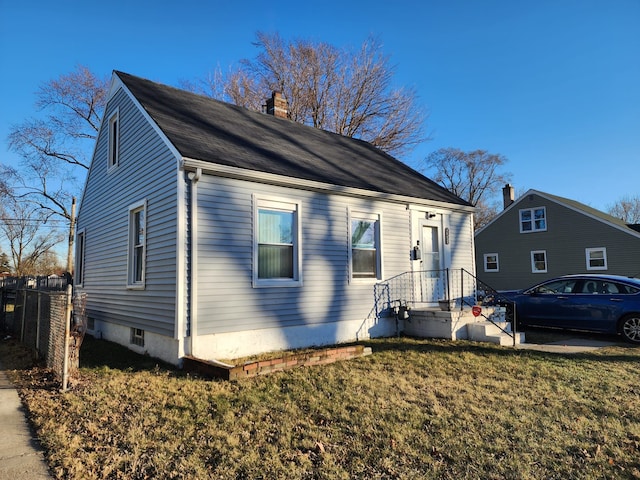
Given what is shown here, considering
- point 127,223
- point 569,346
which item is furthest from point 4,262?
point 569,346

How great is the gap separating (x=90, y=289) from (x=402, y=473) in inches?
414

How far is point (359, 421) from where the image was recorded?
14.1 feet

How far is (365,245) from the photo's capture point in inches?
384

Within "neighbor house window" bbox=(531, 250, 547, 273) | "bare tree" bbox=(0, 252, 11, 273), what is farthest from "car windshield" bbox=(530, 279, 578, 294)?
"bare tree" bbox=(0, 252, 11, 273)

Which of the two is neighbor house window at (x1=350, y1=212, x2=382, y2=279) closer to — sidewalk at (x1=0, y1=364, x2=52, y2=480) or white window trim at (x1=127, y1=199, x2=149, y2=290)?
white window trim at (x1=127, y1=199, x2=149, y2=290)

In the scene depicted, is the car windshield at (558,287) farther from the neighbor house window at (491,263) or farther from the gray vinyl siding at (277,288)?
the neighbor house window at (491,263)

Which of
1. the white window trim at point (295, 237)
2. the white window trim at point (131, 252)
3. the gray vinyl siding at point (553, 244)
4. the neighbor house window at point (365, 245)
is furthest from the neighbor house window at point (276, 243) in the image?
the gray vinyl siding at point (553, 244)

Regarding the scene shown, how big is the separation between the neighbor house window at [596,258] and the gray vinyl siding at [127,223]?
21.9 meters

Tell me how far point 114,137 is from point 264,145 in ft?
13.4

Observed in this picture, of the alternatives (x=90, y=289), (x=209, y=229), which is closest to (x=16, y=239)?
(x=90, y=289)

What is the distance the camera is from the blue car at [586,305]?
29.7ft

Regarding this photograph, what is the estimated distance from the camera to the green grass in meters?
3.37

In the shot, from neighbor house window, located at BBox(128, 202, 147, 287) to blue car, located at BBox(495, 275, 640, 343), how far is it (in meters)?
7.85

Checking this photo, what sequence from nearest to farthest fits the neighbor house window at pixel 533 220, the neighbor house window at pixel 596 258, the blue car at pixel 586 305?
the blue car at pixel 586 305 < the neighbor house window at pixel 596 258 < the neighbor house window at pixel 533 220
